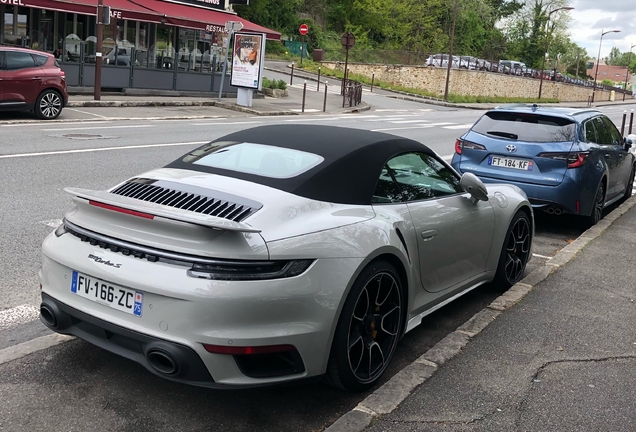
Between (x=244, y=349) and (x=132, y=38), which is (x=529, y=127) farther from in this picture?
(x=132, y=38)

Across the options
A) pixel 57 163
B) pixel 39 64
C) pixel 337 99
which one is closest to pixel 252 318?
pixel 57 163

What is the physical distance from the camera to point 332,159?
13.9 ft

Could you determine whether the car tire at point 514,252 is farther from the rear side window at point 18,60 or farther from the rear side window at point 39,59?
the rear side window at point 39,59

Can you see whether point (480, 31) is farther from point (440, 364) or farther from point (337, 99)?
point (440, 364)

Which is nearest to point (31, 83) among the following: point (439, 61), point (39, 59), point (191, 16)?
point (39, 59)

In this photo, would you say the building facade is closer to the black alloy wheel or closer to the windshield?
the black alloy wheel

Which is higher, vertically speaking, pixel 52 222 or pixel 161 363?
pixel 161 363

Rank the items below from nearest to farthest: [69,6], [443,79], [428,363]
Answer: [428,363], [69,6], [443,79]

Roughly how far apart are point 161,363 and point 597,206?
722 cm

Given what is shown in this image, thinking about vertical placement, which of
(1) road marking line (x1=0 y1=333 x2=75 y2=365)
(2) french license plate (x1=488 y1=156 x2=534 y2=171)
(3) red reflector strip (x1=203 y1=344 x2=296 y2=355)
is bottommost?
(1) road marking line (x1=0 y1=333 x2=75 y2=365)

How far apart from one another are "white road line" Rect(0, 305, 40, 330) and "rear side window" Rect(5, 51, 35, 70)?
14.0 meters

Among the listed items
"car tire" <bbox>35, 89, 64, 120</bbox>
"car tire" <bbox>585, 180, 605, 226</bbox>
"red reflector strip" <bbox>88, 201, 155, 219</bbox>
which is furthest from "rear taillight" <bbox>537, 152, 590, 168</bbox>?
"car tire" <bbox>35, 89, 64, 120</bbox>

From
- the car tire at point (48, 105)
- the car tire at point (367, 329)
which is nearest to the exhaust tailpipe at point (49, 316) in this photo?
the car tire at point (367, 329)

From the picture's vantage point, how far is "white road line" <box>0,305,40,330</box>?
4.69 metres
